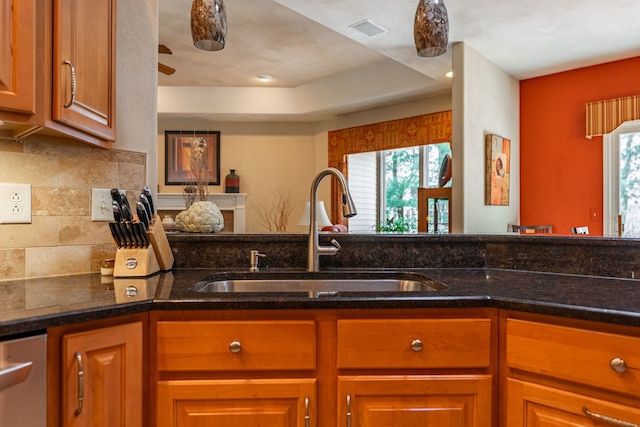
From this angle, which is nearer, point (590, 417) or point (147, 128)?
point (590, 417)

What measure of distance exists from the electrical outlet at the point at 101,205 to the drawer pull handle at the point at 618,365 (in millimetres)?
1515

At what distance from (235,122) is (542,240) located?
5574 millimetres

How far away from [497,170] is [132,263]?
12.1 ft

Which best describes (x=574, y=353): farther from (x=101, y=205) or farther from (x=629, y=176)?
(x=629, y=176)

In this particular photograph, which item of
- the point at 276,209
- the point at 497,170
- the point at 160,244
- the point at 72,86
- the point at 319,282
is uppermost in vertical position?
the point at 497,170

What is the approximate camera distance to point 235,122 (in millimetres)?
6512

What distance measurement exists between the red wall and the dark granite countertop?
11.3 feet

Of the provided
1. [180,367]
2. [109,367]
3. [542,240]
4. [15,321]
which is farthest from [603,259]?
[15,321]

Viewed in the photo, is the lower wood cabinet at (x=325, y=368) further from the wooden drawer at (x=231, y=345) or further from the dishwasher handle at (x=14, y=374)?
the dishwasher handle at (x=14, y=374)

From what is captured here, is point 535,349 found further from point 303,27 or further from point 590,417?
point 303,27

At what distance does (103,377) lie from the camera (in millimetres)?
996

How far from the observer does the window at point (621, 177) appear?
4105mm

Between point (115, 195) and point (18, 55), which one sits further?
point (115, 195)

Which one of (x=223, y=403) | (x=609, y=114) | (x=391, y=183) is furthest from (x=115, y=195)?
(x=391, y=183)
